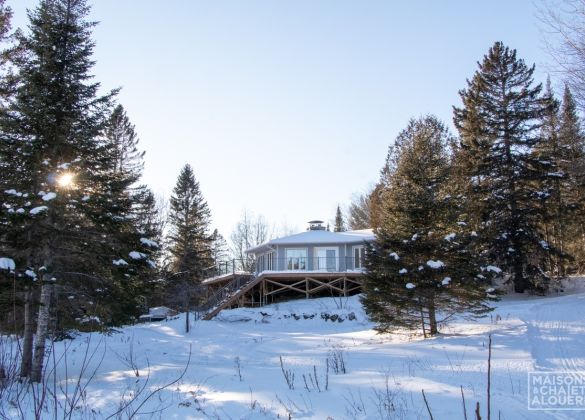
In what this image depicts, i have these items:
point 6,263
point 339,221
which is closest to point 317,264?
point 6,263

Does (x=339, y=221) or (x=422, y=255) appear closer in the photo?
(x=422, y=255)

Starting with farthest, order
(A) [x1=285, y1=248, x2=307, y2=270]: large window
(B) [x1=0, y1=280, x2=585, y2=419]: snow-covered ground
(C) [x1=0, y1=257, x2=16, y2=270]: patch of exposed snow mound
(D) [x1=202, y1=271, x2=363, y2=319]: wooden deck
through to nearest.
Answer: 1. (A) [x1=285, y1=248, x2=307, y2=270]: large window
2. (D) [x1=202, y1=271, x2=363, y2=319]: wooden deck
3. (C) [x1=0, y1=257, x2=16, y2=270]: patch of exposed snow mound
4. (B) [x1=0, y1=280, x2=585, y2=419]: snow-covered ground

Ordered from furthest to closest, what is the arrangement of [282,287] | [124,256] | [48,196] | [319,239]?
[282,287] → [319,239] → [124,256] → [48,196]

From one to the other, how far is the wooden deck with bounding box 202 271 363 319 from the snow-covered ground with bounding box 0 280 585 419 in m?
→ 8.45

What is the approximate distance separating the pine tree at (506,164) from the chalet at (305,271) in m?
7.31

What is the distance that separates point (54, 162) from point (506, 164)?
22.1m

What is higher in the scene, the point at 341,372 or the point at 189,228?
the point at 189,228

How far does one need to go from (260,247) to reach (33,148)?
22.1 meters

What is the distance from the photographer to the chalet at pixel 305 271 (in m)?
28.5

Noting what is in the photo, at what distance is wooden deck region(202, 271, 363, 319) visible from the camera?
90.9 feet

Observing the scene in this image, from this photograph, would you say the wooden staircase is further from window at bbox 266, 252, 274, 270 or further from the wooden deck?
window at bbox 266, 252, 274, 270

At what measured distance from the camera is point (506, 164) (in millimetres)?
24703

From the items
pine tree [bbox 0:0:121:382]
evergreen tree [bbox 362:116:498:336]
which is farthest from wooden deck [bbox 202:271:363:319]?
pine tree [bbox 0:0:121:382]

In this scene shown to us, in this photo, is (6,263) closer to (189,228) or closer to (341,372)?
(341,372)
